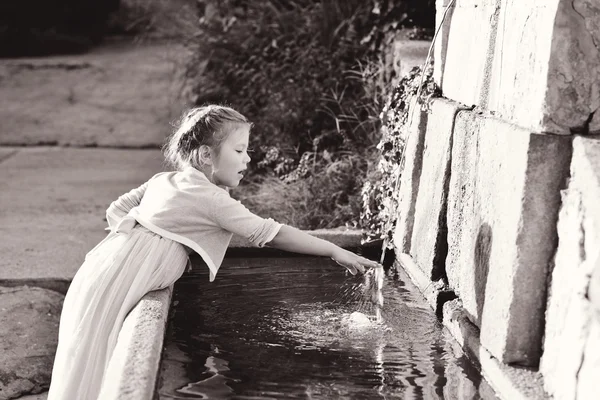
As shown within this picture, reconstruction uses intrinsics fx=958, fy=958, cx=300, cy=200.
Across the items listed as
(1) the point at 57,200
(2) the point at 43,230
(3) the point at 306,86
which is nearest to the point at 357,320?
(2) the point at 43,230

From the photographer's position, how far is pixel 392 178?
177 inches

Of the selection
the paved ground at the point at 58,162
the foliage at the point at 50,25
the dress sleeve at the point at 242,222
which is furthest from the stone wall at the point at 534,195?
the foliage at the point at 50,25

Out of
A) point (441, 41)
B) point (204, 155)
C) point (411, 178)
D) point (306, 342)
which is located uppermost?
point (441, 41)

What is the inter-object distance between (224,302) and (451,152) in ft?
3.26

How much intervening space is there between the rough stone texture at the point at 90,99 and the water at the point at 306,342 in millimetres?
4175

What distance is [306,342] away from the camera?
3027mm

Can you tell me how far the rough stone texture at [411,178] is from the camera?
3.99m

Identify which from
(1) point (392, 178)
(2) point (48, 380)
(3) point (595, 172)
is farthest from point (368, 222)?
(3) point (595, 172)

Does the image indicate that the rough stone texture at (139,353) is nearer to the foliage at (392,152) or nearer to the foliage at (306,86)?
the foliage at (392,152)

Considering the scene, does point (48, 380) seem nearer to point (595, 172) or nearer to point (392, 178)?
point (392, 178)

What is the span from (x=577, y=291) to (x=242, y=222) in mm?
1272

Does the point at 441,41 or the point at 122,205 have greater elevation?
the point at 441,41

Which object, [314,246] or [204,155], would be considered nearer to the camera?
[314,246]

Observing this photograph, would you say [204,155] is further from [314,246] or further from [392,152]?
[392,152]
